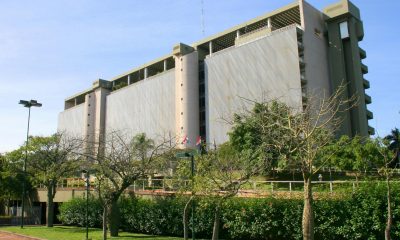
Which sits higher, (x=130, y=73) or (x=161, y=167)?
(x=130, y=73)

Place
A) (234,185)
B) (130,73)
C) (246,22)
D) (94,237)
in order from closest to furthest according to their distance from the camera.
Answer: (234,185), (94,237), (246,22), (130,73)

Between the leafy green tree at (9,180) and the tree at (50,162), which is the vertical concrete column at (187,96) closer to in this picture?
the leafy green tree at (9,180)

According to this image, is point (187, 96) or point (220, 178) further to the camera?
point (187, 96)

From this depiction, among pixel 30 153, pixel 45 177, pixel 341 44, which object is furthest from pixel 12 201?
pixel 341 44

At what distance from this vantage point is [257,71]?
61.3 meters

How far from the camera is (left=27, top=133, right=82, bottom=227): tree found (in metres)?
34.6

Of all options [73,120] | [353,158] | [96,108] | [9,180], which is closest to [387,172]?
[353,158]

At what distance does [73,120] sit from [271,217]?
94731 mm

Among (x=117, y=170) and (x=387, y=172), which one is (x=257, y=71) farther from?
(x=387, y=172)

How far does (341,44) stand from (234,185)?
2038 inches

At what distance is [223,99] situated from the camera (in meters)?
65.8

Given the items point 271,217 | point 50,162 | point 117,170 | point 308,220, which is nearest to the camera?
point 308,220

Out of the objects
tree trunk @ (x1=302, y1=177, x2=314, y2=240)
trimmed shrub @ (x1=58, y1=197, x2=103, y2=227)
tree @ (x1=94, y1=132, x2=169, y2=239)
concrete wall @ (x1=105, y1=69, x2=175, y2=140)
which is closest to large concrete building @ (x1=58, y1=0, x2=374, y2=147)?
concrete wall @ (x1=105, y1=69, x2=175, y2=140)

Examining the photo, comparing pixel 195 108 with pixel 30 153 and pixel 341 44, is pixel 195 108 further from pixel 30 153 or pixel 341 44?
pixel 30 153
